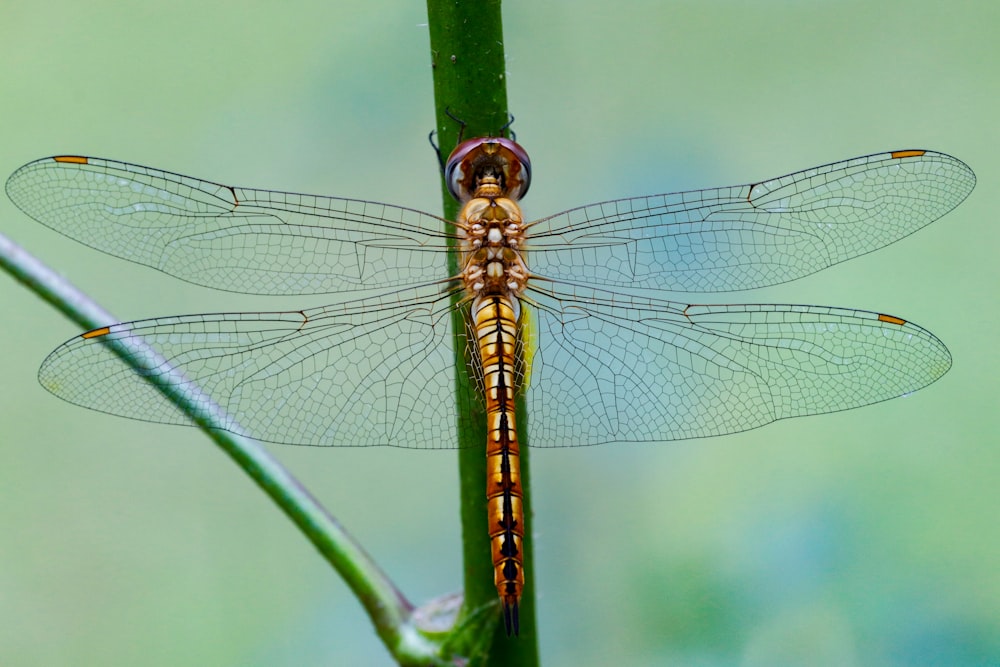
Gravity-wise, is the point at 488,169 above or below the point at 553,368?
above

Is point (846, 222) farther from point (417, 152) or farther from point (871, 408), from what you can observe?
point (417, 152)

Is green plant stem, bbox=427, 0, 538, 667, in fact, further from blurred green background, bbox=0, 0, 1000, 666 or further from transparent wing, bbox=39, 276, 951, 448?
blurred green background, bbox=0, 0, 1000, 666

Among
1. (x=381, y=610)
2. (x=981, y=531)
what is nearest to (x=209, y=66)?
(x=381, y=610)

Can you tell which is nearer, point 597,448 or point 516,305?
point 516,305

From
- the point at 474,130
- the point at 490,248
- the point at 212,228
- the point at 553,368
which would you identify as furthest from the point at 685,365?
the point at 212,228

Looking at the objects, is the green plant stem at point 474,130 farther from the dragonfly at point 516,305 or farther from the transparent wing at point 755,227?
the transparent wing at point 755,227

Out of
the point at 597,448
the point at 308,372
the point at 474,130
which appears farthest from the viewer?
the point at 597,448

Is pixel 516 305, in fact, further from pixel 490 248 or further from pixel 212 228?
pixel 212 228

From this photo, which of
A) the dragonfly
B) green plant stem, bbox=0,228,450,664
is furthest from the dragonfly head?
green plant stem, bbox=0,228,450,664
